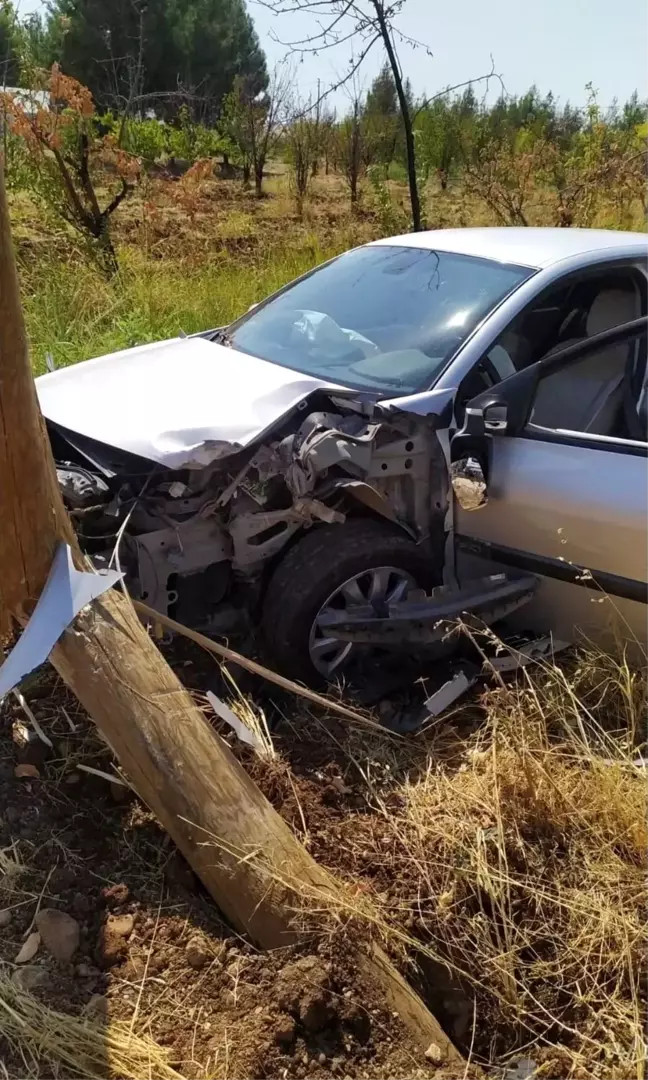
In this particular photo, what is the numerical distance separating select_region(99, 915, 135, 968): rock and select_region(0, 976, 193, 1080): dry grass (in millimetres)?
190

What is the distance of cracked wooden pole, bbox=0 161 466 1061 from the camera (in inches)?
81.7

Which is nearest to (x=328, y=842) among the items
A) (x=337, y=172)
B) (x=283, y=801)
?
(x=283, y=801)

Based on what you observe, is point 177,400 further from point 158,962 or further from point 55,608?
point 158,962

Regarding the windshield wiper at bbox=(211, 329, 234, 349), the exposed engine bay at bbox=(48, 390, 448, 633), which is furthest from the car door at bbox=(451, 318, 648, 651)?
the windshield wiper at bbox=(211, 329, 234, 349)

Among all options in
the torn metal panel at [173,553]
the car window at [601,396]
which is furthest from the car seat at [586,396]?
the torn metal panel at [173,553]

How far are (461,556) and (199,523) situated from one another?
1.05m

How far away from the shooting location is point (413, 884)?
2.32m

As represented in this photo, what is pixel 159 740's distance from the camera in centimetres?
218

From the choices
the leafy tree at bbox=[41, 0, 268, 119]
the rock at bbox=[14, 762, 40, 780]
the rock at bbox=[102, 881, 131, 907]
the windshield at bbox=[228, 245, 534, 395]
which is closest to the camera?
the rock at bbox=[102, 881, 131, 907]

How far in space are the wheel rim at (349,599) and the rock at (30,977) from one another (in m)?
1.39

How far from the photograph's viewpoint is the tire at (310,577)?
3055 millimetres

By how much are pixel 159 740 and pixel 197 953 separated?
1.76 feet

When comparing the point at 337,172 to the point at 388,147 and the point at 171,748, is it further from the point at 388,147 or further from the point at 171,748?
the point at 171,748

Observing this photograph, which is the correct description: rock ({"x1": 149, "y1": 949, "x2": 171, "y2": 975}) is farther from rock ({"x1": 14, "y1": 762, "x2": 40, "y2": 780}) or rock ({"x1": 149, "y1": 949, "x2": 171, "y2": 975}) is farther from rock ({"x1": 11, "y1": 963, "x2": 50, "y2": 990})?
rock ({"x1": 14, "y1": 762, "x2": 40, "y2": 780})
